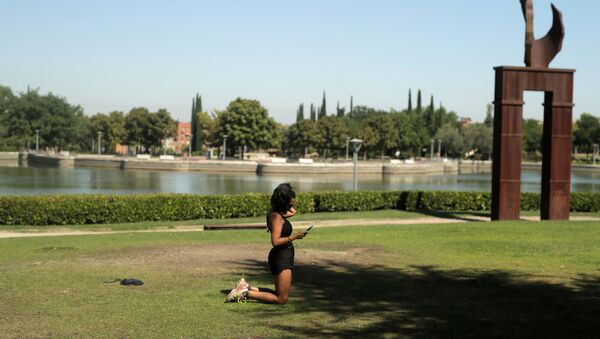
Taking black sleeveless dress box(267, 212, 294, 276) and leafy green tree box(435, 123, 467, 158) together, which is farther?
leafy green tree box(435, 123, 467, 158)

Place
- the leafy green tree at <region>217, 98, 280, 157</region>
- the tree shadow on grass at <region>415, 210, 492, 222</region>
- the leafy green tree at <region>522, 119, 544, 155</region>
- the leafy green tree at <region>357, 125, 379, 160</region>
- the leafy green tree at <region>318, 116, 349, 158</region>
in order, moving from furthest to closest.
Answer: the leafy green tree at <region>522, 119, 544, 155</region> → the leafy green tree at <region>318, 116, 349, 158</region> → the leafy green tree at <region>357, 125, 379, 160</region> → the leafy green tree at <region>217, 98, 280, 157</region> → the tree shadow on grass at <region>415, 210, 492, 222</region>

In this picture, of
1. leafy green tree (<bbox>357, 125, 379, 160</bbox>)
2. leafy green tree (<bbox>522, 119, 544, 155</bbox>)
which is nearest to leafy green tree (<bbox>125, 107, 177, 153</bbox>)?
leafy green tree (<bbox>357, 125, 379, 160</bbox>)

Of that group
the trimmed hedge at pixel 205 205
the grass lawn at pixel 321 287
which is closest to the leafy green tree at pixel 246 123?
the trimmed hedge at pixel 205 205

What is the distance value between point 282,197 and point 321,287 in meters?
2.30

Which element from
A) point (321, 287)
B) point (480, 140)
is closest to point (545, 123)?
point (321, 287)

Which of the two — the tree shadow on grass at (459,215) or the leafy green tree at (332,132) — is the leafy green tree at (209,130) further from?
the tree shadow on grass at (459,215)

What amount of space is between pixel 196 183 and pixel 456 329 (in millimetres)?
55792

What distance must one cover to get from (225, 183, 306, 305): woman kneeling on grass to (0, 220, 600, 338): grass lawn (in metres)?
0.14

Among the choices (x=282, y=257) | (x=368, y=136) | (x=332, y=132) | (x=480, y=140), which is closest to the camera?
(x=282, y=257)

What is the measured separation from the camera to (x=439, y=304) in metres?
8.47

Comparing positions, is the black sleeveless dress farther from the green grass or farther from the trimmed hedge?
the trimmed hedge

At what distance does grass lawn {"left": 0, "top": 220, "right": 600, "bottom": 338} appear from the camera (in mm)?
7289

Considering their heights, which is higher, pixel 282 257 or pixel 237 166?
pixel 282 257

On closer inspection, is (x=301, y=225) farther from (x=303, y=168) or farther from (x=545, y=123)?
(x=303, y=168)
